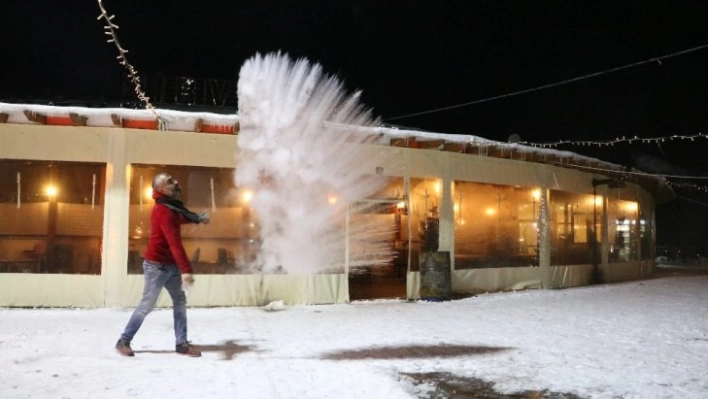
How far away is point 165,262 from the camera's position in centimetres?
636

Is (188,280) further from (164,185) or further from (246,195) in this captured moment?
(246,195)

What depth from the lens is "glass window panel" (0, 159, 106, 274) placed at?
1059 cm

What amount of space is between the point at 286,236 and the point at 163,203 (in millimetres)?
5371

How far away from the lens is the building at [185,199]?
34.6 ft

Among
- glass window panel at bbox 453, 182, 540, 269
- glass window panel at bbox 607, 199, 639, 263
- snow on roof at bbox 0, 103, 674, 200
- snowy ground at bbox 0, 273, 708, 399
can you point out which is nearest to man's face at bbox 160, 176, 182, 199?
snowy ground at bbox 0, 273, 708, 399

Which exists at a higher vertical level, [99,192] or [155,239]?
[99,192]

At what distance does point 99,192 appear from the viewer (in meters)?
10.8

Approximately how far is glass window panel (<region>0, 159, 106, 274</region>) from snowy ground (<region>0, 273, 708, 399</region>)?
117 centimetres

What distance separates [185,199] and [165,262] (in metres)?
5.08

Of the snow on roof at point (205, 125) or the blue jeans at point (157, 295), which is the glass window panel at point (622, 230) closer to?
the snow on roof at point (205, 125)

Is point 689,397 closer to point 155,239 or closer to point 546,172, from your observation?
point 155,239

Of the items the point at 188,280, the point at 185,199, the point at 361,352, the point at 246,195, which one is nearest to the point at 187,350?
the point at 188,280

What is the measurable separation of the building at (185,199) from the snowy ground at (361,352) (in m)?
0.68

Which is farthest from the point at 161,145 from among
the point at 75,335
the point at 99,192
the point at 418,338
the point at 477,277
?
the point at 477,277
